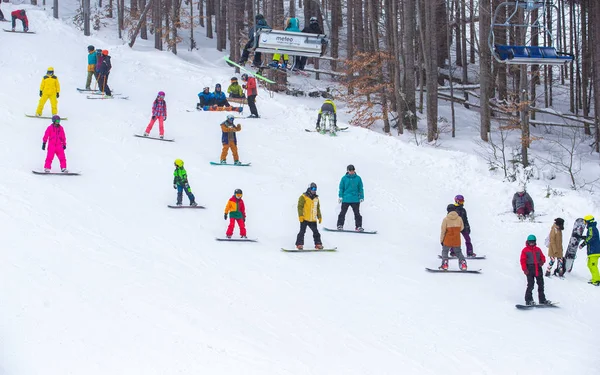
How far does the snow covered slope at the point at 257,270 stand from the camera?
9297 mm

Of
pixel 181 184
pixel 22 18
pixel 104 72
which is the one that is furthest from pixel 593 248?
pixel 22 18

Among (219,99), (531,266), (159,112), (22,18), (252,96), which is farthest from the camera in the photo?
(22,18)

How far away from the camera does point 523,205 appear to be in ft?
57.5

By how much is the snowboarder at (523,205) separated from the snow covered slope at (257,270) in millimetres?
451

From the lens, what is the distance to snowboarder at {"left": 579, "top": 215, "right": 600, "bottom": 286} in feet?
44.8

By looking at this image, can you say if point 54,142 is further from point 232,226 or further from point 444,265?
point 444,265

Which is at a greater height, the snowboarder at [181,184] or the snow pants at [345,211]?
the snowboarder at [181,184]

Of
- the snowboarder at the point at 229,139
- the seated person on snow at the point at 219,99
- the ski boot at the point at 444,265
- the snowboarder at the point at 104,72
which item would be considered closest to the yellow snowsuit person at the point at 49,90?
the snowboarder at the point at 104,72

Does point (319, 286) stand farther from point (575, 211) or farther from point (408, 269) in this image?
point (575, 211)

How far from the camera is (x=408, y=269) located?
532 inches

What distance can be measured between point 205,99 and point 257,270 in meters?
13.8

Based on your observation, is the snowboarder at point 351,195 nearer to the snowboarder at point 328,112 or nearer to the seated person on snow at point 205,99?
the snowboarder at point 328,112

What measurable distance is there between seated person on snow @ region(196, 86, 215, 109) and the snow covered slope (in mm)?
2876

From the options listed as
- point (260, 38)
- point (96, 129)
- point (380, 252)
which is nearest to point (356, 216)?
point (380, 252)
